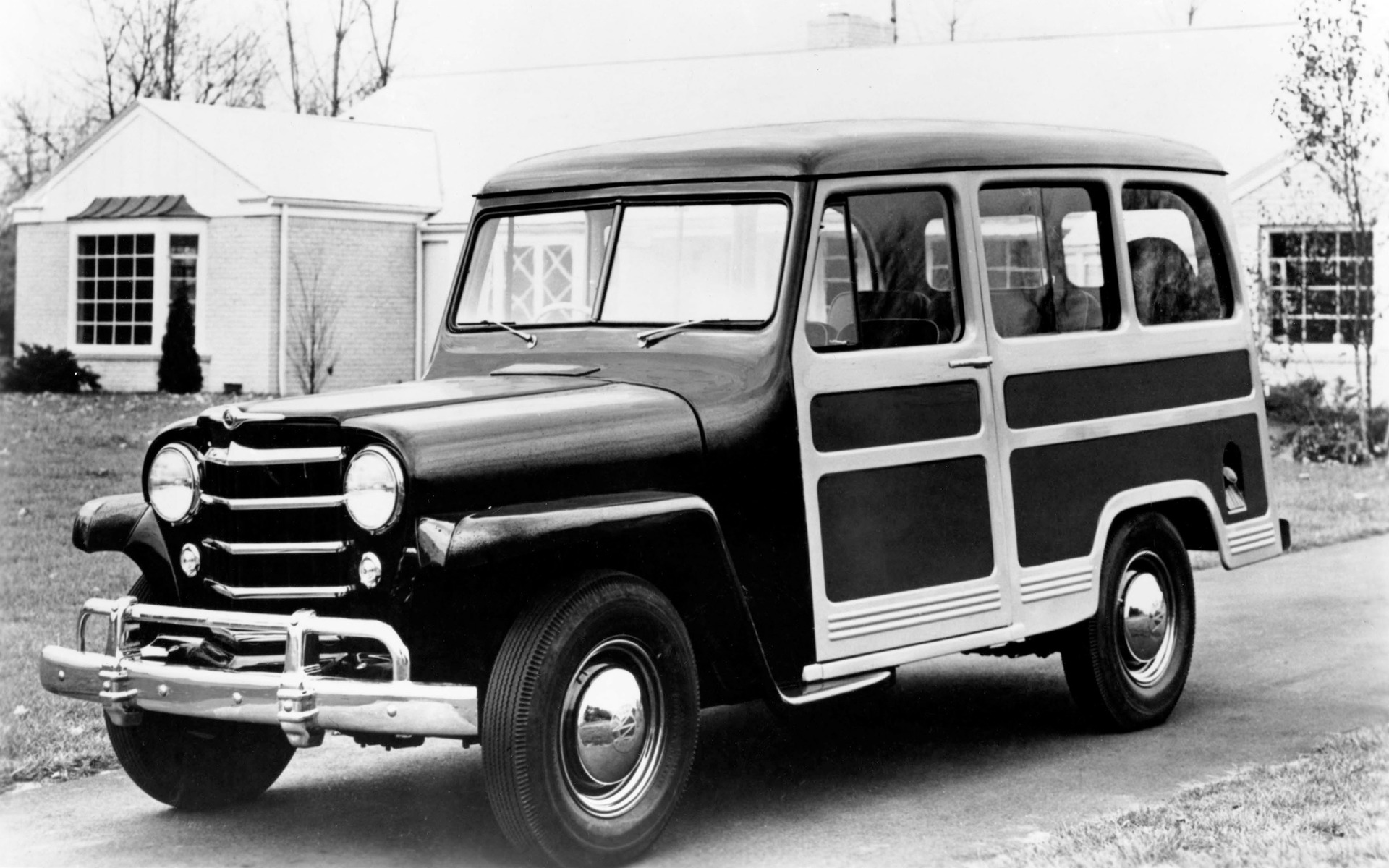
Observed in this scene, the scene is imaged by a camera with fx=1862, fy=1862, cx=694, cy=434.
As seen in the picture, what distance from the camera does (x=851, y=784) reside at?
6.57 metres

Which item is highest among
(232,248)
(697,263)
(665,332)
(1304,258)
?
(232,248)

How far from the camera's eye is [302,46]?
1407 inches

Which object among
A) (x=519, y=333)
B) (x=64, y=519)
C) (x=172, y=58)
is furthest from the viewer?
(x=172, y=58)

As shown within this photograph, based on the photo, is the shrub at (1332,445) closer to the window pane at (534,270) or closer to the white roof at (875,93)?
the white roof at (875,93)

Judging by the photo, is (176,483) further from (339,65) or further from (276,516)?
(339,65)

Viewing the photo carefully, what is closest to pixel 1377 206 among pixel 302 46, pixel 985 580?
pixel 985 580

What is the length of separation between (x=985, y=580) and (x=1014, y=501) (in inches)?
13.5

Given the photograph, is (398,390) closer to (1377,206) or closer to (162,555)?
(162,555)

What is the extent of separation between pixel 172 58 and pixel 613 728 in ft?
107

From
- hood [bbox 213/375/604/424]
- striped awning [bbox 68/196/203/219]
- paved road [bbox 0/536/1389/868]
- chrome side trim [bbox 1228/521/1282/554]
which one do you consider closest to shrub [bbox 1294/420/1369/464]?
paved road [bbox 0/536/1389/868]

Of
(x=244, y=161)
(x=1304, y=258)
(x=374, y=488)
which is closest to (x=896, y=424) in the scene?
(x=374, y=488)

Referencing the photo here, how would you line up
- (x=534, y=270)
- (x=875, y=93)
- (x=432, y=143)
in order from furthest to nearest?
(x=432, y=143) < (x=875, y=93) < (x=534, y=270)

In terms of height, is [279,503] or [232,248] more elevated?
[232,248]

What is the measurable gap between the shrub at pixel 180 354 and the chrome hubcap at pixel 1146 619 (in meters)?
20.4
